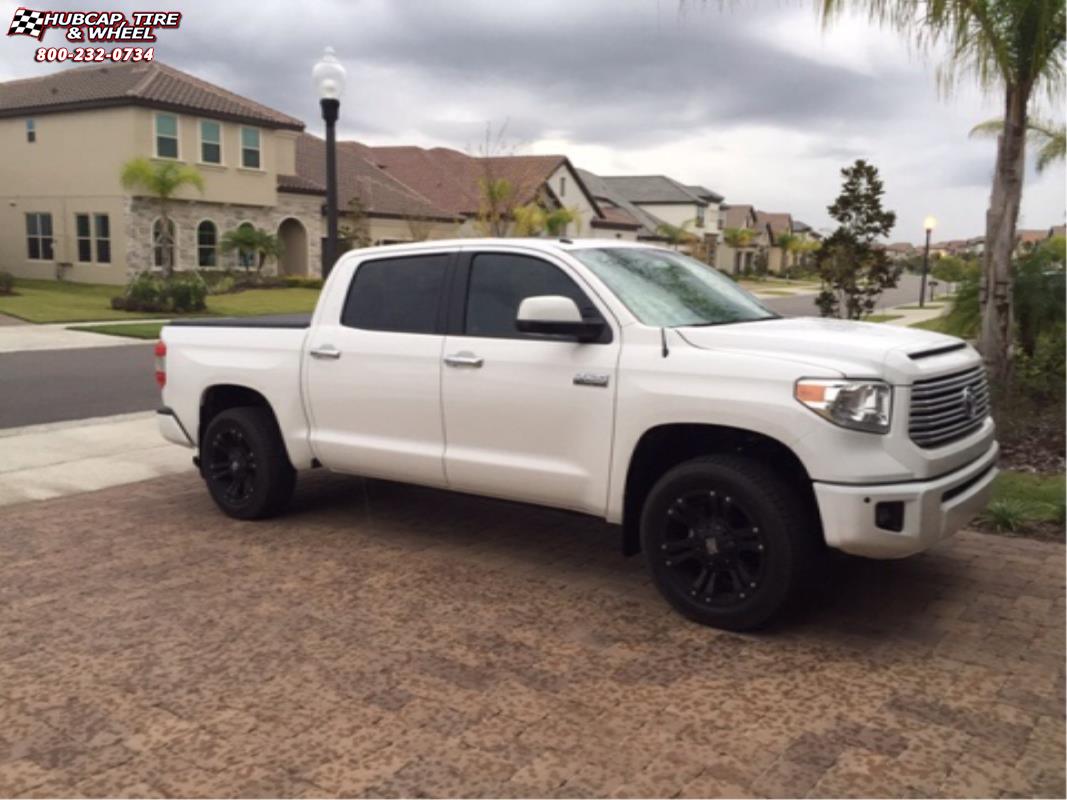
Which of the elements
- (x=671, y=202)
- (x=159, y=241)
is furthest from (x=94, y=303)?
(x=671, y=202)

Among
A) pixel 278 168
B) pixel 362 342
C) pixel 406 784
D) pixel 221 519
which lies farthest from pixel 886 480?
pixel 278 168

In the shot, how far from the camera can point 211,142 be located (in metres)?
34.5

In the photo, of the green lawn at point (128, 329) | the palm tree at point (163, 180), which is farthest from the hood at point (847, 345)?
the palm tree at point (163, 180)

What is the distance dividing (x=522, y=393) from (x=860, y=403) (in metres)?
1.74

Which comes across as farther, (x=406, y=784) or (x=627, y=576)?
(x=627, y=576)

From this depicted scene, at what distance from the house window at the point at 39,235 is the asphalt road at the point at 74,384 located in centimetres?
1984

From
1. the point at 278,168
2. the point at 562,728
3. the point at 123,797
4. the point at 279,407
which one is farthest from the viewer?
the point at 278,168

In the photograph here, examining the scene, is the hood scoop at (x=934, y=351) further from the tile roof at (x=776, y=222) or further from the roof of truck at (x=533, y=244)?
the tile roof at (x=776, y=222)

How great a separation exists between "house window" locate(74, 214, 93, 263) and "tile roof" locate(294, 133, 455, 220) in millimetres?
9026

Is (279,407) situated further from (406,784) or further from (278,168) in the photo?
(278,168)

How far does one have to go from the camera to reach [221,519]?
6.70 metres

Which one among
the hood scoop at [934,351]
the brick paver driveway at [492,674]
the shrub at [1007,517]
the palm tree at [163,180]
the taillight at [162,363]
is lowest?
the brick paver driveway at [492,674]

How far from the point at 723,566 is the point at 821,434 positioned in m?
0.80

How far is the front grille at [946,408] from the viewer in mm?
4391
